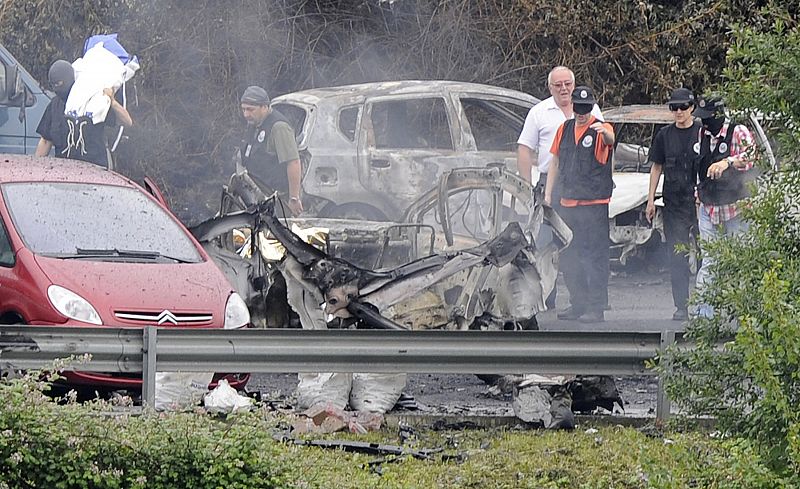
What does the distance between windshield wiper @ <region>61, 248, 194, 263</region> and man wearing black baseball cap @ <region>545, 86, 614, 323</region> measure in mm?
3945

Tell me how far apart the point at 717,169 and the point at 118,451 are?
6.93 m

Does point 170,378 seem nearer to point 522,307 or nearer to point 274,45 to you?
point 522,307

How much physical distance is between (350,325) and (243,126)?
11007 millimetres

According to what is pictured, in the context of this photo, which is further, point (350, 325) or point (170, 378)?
point (350, 325)

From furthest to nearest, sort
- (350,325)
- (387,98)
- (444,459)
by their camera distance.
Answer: (387,98) < (350,325) < (444,459)

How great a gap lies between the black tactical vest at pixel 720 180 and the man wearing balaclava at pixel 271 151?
11.7 ft

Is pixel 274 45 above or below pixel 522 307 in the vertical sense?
above

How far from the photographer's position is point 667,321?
1236 centimetres

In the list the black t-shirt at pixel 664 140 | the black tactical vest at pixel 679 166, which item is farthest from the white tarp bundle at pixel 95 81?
the black tactical vest at pixel 679 166

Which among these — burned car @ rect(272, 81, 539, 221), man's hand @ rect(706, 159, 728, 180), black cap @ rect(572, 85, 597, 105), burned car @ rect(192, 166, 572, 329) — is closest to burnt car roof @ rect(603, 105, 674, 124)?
burned car @ rect(272, 81, 539, 221)

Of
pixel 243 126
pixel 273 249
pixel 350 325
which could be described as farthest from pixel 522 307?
pixel 243 126

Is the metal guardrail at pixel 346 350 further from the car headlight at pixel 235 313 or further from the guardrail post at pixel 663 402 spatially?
the car headlight at pixel 235 313

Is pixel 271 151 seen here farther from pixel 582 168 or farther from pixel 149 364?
pixel 149 364

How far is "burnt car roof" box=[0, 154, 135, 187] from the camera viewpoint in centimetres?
952
